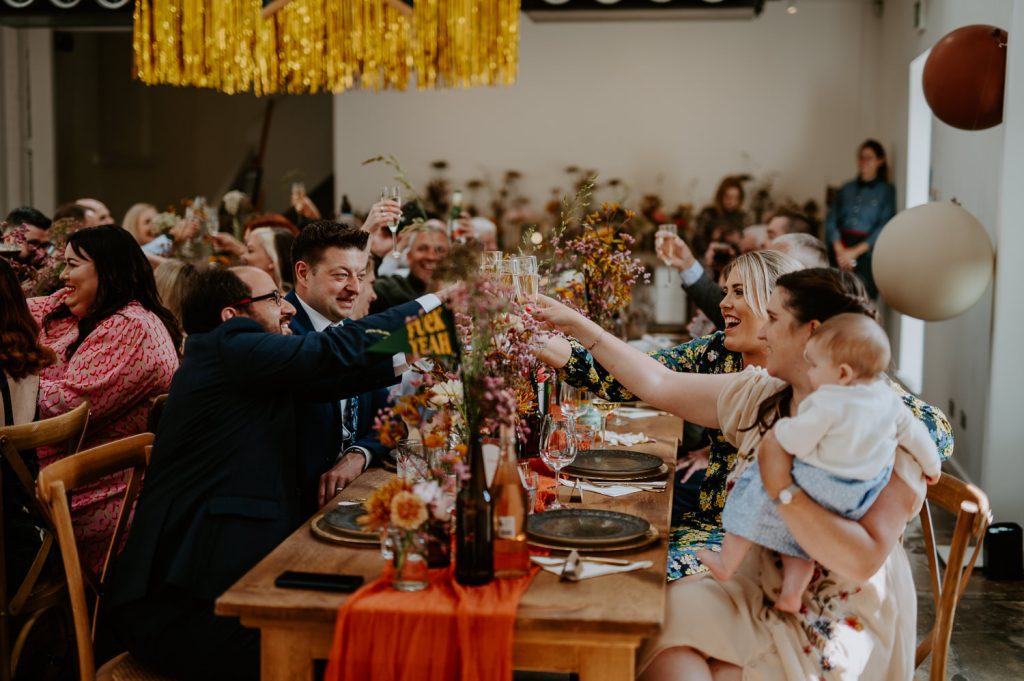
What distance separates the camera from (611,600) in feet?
6.19

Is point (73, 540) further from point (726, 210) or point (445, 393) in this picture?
point (726, 210)

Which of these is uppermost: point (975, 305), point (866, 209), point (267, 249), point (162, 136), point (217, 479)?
point (162, 136)

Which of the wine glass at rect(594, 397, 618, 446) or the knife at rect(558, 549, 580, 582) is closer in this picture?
the knife at rect(558, 549, 580, 582)

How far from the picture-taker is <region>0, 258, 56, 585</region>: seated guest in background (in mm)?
2895

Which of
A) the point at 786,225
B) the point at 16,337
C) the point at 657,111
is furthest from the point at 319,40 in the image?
the point at 657,111

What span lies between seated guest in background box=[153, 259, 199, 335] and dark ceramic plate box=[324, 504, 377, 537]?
1844 mm

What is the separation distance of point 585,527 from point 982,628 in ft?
7.58

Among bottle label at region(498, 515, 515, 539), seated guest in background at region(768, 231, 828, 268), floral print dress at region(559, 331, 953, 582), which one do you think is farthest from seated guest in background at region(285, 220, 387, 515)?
seated guest in background at region(768, 231, 828, 268)

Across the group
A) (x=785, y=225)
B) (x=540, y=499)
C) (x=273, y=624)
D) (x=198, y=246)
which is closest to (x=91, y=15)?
(x=198, y=246)

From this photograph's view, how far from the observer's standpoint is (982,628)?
3.89 metres

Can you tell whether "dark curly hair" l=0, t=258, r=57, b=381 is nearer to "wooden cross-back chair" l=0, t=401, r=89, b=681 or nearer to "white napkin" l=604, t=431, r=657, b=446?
"wooden cross-back chair" l=0, t=401, r=89, b=681

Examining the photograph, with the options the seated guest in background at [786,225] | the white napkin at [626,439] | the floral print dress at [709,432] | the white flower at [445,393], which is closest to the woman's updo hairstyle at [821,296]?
the floral print dress at [709,432]

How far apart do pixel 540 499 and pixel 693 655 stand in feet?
1.77

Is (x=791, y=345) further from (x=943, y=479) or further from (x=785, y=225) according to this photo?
(x=785, y=225)
